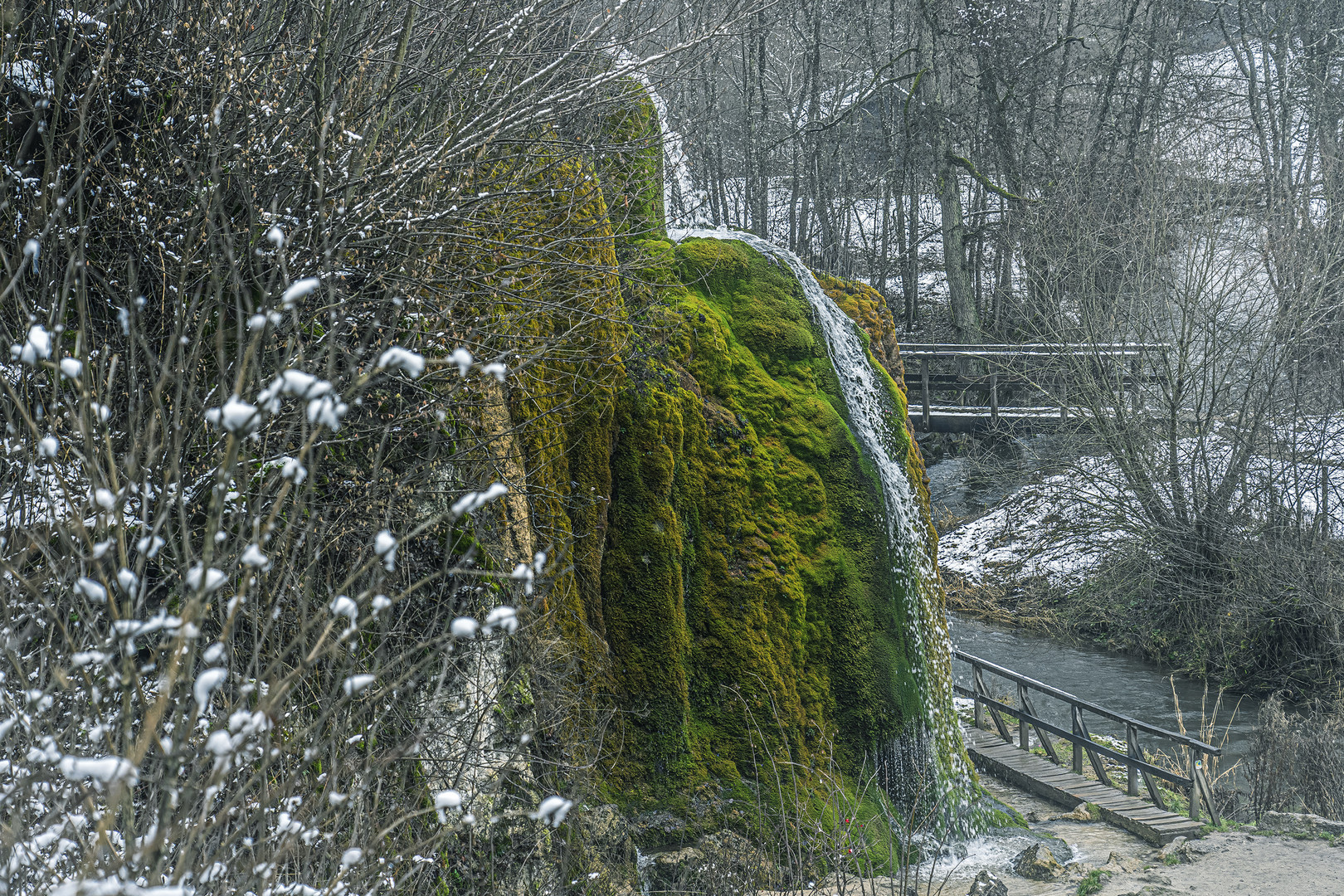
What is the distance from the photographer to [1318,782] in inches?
327

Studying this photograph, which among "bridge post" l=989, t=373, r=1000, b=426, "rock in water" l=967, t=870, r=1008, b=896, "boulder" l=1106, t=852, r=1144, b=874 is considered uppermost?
"bridge post" l=989, t=373, r=1000, b=426

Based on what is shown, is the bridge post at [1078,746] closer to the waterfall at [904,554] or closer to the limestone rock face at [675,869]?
the waterfall at [904,554]

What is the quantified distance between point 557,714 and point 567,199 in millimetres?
2935

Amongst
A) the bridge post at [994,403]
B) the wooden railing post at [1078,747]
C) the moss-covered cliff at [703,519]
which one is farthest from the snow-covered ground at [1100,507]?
the moss-covered cliff at [703,519]

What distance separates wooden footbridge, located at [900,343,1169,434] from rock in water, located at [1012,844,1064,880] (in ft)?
30.3

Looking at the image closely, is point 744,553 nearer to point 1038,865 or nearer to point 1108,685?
point 1038,865

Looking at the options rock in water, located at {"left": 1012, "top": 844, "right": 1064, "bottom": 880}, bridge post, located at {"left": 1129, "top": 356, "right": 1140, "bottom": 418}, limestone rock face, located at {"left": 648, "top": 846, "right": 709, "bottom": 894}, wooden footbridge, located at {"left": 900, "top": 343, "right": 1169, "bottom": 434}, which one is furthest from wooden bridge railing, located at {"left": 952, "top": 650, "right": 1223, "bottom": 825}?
wooden footbridge, located at {"left": 900, "top": 343, "right": 1169, "bottom": 434}

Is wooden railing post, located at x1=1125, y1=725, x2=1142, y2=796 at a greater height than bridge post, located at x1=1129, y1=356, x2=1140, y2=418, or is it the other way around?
bridge post, located at x1=1129, y1=356, x2=1140, y2=418

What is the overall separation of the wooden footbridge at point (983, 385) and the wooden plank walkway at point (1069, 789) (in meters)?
6.67

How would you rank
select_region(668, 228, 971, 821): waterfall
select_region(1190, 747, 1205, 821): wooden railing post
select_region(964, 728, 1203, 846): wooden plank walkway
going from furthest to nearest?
select_region(1190, 747, 1205, 821): wooden railing post, select_region(964, 728, 1203, 846): wooden plank walkway, select_region(668, 228, 971, 821): waterfall

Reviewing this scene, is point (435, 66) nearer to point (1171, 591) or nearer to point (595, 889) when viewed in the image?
point (595, 889)

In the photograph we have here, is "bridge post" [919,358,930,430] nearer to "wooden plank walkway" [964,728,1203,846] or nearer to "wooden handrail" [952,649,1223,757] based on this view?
"wooden handrail" [952,649,1223,757]

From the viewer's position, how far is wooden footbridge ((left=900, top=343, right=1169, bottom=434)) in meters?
16.1

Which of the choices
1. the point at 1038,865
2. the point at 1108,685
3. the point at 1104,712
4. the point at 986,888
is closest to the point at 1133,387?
the point at 1108,685
